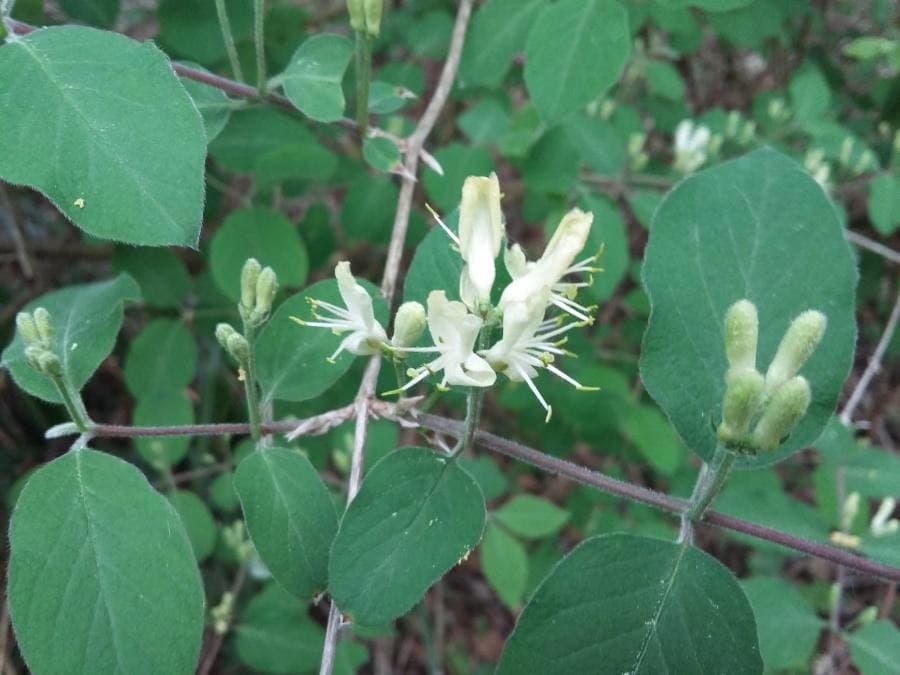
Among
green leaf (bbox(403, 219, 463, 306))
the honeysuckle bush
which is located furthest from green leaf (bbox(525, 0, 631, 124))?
green leaf (bbox(403, 219, 463, 306))

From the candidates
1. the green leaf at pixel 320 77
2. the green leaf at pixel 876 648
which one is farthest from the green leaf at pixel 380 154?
the green leaf at pixel 876 648

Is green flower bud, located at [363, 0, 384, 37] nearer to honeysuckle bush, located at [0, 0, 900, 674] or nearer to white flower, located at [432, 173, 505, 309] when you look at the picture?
honeysuckle bush, located at [0, 0, 900, 674]

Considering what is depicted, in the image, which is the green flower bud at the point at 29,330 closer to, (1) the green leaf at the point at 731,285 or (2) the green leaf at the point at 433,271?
(2) the green leaf at the point at 433,271

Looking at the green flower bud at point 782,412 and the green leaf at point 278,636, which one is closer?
the green flower bud at point 782,412

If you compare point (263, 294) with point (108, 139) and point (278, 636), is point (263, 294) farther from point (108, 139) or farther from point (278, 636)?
point (278, 636)

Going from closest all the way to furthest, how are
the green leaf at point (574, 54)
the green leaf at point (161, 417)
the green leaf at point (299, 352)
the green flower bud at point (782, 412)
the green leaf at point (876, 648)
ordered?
the green flower bud at point (782, 412)
the green leaf at point (299, 352)
the green leaf at point (574, 54)
the green leaf at point (876, 648)
the green leaf at point (161, 417)

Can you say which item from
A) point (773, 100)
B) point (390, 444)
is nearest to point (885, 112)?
point (773, 100)

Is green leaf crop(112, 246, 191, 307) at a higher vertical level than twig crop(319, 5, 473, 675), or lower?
lower
